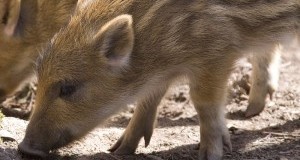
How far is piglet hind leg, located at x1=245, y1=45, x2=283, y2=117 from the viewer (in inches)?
236

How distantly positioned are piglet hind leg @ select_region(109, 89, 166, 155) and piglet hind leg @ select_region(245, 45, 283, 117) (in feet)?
3.39

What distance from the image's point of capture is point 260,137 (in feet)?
17.9

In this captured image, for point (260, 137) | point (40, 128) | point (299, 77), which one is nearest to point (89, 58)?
point (40, 128)

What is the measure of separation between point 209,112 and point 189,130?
773mm

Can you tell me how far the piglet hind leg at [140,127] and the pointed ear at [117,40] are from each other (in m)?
0.51

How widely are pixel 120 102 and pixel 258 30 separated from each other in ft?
3.40

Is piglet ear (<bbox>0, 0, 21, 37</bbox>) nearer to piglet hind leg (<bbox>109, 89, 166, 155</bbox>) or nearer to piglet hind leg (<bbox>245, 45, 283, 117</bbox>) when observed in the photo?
piglet hind leg (<bbox>109, 89, 166, 155</bbox>)

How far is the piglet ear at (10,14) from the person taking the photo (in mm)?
5781

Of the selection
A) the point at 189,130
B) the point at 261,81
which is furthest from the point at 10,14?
the point at 261,81

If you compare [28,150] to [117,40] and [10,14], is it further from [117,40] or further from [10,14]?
[10,14]

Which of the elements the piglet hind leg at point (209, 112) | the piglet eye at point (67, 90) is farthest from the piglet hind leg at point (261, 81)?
the piglet eye at point (67, 90)

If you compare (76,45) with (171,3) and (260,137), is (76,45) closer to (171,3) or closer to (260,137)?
(171,3)

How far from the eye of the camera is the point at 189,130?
18.9 feet

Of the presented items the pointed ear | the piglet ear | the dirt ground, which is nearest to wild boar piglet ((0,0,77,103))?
the piglet ear
